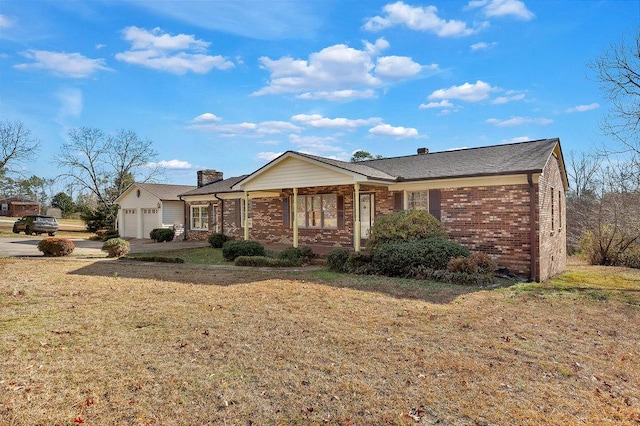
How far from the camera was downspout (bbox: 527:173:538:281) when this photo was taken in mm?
11484

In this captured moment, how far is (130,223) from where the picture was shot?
30047mm

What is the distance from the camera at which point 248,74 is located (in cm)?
1562

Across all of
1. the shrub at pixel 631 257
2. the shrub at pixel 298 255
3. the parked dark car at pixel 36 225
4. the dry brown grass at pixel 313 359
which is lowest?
the shrub at pixel 631 257

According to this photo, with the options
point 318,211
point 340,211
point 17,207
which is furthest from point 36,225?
point 17,207

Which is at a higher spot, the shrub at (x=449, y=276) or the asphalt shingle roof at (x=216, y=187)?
the asphalt shingle roof at (x=216, y=187)

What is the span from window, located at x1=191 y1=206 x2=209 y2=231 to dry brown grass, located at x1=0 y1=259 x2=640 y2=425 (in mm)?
15977

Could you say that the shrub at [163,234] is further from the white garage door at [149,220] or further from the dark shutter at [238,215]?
the dark shutter at [238,215]

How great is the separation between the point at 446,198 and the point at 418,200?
1.27 metres

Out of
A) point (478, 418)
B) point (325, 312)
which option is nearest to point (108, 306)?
point (325, 312)

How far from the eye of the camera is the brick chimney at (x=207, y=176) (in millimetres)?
27484

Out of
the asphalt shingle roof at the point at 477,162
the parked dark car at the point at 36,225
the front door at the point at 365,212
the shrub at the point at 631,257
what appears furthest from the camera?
the parked dark car at the point at 36,225

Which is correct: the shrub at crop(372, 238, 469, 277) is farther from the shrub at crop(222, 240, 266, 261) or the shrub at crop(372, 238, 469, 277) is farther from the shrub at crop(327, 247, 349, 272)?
the shrub at crop(222, 240, 266, 261)

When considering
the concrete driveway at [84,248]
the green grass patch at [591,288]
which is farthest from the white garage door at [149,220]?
the green grass patch at [591,288]

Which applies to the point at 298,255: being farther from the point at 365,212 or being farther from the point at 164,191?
the point at 164,191
